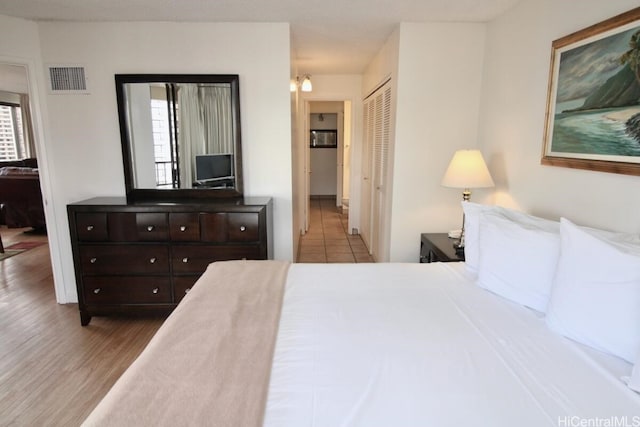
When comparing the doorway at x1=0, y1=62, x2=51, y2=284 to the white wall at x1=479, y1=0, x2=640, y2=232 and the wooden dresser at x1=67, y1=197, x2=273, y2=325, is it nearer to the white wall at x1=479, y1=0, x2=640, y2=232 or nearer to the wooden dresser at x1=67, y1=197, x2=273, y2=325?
the wooden dresser at x1=67, y1=197, x2=273, y2=325

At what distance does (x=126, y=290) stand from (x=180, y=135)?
1.35 meters

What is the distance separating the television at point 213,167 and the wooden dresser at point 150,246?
1.33 feet

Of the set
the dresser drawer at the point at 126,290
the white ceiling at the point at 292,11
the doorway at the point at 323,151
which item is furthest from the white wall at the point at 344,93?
the doorway at the point at 323,151

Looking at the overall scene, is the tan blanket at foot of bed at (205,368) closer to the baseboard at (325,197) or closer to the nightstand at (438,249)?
the nightstand at (438,249)

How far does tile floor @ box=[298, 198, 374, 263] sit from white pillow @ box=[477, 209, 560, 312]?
8.82 ft

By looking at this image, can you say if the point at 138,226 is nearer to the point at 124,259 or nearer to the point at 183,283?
the point at 124,259

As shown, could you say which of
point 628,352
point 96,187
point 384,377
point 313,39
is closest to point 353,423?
point 384,377

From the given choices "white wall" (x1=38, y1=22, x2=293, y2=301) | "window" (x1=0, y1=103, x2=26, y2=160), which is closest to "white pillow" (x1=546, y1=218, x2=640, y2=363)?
"white wall" (x1=38, y1=22, x2=293, y2=301)

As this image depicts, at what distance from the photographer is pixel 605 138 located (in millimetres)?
1679

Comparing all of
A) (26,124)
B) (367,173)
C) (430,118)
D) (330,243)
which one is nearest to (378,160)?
(367,173)

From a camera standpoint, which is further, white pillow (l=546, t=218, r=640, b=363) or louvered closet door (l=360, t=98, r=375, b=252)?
louvered closet door (l=360, t=98, r=375, b=252)

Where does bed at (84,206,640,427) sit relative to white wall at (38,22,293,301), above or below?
below

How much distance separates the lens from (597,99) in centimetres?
172

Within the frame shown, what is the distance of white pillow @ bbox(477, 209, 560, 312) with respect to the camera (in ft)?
5.08
